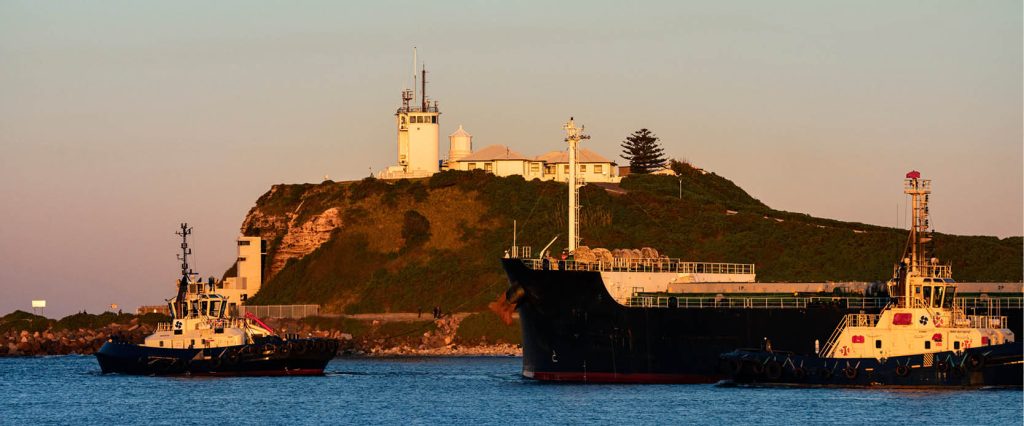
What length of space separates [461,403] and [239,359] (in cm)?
1574

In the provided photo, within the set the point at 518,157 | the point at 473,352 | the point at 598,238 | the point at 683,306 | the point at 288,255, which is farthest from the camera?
the point at 518,157

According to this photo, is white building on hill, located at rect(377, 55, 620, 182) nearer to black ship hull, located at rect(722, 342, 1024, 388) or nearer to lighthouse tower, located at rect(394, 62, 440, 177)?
lighthouse tower, located at rect(394, 62, 440, 177)

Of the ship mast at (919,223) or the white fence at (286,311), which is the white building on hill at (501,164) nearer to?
the white fence at (286,311)

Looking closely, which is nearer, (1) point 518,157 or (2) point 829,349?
(2) point 829,349

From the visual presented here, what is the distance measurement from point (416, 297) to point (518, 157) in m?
24.4

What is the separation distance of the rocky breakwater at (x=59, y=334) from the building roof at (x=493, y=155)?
30968mm

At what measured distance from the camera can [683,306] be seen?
5709cm

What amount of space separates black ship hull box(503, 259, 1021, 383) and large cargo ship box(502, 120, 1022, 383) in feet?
0.12

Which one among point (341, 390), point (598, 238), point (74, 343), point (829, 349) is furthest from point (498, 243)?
point (829, 349)

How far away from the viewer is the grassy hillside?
10169 centimetres

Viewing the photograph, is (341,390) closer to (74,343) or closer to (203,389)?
(203,389)

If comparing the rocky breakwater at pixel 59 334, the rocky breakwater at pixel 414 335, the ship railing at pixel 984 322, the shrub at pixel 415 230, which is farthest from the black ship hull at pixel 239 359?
the shrub at pixel 415 230

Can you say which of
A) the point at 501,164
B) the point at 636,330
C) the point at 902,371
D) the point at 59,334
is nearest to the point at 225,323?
the point at 636,330

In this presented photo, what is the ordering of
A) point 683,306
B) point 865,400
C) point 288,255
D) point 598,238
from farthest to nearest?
point 288,255 < point 598,238 < point 683,306 < point 865,400
